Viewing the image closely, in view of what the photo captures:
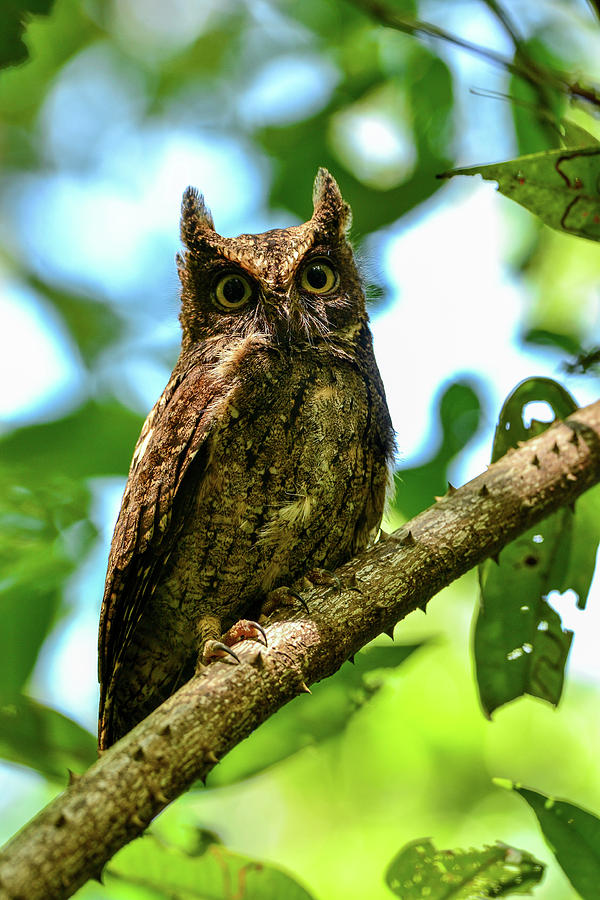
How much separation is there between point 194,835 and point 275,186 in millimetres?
2604

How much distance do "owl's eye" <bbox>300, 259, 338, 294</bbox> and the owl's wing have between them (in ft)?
1.88

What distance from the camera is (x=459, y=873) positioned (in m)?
1.91

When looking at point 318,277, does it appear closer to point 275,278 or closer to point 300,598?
point 275,278

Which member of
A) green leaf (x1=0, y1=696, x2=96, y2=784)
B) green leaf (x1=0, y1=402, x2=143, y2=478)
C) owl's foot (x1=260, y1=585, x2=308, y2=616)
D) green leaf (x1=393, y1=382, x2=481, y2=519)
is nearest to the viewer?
green leaf (x1=0, y1=696, x2=96, y2=784)

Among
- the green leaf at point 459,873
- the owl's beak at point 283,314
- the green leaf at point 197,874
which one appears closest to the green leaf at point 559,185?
the owl's beak at point 283,314

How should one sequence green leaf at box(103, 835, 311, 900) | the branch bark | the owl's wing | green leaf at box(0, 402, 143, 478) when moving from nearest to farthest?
the branch bark → green leaf at box(103, 835, 311, 900) → the owl's wing → green leaf at box(0, 402, 143, 478)

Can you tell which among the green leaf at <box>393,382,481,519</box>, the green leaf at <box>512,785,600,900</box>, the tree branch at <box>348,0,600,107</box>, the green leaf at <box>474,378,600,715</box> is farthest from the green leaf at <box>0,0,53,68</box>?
the green leaf at <box>512,785,600,900</box>

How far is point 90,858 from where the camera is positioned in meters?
1.39

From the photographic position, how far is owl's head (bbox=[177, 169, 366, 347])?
2672 millimetres

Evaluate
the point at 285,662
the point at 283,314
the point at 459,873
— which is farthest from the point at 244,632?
the point at 283,314

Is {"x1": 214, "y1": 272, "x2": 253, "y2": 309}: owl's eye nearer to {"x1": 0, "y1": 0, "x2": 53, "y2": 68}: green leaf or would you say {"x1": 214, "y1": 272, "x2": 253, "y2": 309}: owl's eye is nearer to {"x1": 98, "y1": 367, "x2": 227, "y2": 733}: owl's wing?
{"x1": 98, "y1": 367, "x2": 227, "y2": 733}: owl's wing

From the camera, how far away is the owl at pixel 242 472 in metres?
2.51

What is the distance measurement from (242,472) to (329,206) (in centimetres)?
118

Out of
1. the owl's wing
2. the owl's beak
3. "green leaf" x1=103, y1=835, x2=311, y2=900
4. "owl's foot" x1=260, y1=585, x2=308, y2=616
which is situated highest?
the owl's beak
